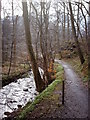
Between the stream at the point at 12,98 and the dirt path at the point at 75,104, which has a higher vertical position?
the dirt path at the point at 75,104

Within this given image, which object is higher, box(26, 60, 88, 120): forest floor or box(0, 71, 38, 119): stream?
box(26, 60, 88, 120): forest floor

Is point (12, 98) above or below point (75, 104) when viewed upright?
below

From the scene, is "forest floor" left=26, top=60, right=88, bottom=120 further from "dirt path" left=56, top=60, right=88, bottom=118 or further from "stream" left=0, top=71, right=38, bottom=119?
"stream" left=0, top=71, right=38, bottom=119

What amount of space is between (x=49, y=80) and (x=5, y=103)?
574cm

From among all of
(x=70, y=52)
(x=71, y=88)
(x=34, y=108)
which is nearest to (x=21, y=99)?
(x=71, y=88)

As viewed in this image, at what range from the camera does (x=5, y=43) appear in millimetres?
28734

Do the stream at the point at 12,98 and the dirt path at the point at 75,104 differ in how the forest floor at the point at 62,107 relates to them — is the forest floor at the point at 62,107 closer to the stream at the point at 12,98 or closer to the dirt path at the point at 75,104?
the dirt path at the point at 75,104

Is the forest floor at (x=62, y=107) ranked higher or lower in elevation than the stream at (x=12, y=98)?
higher

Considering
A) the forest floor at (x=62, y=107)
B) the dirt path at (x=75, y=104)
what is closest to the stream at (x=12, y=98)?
the forest floor at (x=62, y=107)

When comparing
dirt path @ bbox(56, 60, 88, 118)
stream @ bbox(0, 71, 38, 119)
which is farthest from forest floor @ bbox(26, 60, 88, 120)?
stream @ bbox(0, 71, 38, 119)

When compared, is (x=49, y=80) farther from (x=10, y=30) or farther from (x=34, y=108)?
(x=10, y=30)

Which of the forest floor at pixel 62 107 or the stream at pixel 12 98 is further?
the stream at pixel 12 98

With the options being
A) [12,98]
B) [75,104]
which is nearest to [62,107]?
[75,104]

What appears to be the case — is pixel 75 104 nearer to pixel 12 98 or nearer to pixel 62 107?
pixel 62 107
